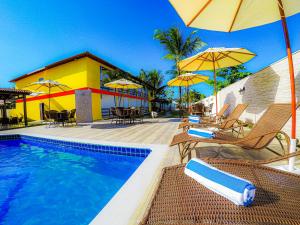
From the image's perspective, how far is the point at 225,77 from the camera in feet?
102

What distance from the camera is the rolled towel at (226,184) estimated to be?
0.96 m

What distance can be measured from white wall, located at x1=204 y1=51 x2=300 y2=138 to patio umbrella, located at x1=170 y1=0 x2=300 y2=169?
157 centimetres

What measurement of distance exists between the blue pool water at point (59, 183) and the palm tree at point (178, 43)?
44.5 ft

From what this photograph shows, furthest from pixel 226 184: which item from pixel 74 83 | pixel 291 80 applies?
pixel 74 83

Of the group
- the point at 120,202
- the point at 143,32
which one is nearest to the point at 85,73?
the point at 143,32

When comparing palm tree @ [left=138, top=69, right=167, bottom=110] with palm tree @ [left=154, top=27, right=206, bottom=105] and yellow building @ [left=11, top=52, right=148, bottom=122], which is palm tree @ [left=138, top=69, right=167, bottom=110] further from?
palm tree @ [left=154, top=27, right=206, bottom=105]

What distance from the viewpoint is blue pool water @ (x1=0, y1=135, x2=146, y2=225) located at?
2521 millimetres

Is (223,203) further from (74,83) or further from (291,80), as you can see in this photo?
(74,83)

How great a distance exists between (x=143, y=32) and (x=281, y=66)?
21239 millimetres

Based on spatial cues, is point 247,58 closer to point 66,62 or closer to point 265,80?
point 265,80

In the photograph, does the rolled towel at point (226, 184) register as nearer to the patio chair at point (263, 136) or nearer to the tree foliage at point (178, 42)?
the patio chair at point (263, 136)

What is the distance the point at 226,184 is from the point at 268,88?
509 centimetres

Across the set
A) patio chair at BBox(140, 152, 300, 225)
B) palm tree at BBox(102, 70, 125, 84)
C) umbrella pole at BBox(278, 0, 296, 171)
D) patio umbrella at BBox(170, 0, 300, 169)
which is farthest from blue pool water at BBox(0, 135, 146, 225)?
palm tree at BBox(102, 70, 125, 84)

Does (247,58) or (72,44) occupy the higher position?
(72,44)
